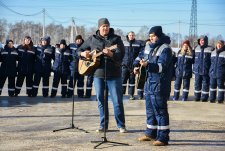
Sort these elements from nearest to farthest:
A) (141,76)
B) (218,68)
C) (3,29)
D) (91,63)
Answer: (141,76) → (91,63) → (218,68) → (3,29)

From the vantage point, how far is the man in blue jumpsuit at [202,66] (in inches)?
522

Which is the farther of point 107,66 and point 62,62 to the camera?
point 62,62

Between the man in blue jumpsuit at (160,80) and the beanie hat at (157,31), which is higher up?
the beanie hat at (157,31)

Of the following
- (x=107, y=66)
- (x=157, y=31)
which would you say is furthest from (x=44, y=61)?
(x=157, y=31)

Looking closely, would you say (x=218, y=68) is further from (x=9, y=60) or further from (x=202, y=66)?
(x=9, y=60)

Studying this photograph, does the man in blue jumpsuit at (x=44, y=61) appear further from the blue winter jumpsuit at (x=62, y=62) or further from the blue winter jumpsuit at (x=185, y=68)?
the blue winter jumpsuit at (x=185, y=68)

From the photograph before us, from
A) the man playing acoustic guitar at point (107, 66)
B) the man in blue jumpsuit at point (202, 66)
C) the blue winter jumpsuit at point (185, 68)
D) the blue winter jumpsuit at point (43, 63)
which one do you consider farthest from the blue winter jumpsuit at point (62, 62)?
the man playing acoustic guitar at point (107, 66)

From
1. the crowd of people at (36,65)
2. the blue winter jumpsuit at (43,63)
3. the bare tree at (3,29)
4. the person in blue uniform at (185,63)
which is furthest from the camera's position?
the bare tree at (3,29)

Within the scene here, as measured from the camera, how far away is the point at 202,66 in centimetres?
1327

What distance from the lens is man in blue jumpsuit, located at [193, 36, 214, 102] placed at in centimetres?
1325

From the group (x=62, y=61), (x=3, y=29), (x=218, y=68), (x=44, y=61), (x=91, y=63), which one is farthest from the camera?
(x=3, y=29)

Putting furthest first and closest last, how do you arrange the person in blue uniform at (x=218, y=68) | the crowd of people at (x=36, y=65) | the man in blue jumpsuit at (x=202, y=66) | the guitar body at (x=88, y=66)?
the crowd of people at (x=36, y=65) < the man in blue jumpsuit at (x=202, y=66) < the person in blue uniform at (x=218, y=68) < the guitar body at (x=88, y=66)

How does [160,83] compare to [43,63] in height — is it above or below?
below

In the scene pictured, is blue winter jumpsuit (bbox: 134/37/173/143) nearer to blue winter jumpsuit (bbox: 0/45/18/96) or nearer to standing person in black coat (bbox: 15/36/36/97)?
standing person in black coat (bbox: 15/36/36/97)
